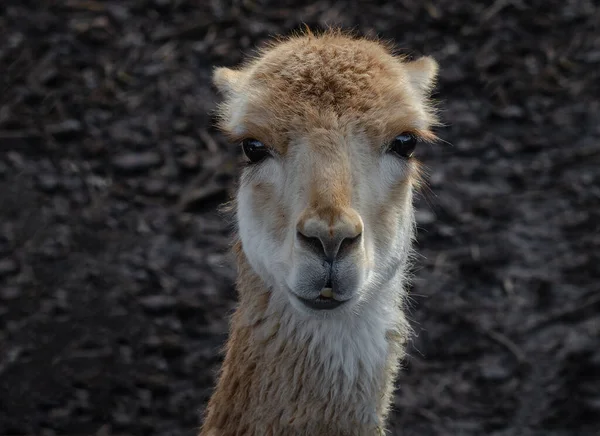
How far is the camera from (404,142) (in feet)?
13.0

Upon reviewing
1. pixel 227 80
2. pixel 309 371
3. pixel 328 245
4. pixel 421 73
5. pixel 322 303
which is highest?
pixel 421 73

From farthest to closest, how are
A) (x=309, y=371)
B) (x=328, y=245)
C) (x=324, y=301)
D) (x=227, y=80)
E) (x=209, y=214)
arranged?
(x=209, y=214) < (x=227, y=80) < (x=309, y=371) < (x=324, y=301) < (x=328, y=245)

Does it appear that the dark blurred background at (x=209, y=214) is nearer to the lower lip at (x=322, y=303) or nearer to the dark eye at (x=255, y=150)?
the dark eye at (x=255, y=150)

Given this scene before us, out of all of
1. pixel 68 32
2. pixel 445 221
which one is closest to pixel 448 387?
pixel 445 221

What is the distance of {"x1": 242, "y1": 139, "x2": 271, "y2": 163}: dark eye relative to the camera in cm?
388

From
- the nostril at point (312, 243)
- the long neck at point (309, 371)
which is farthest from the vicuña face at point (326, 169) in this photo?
the long neck at point (309, 371)

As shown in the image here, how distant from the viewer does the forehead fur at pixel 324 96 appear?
375cm

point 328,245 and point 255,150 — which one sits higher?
point 255,150

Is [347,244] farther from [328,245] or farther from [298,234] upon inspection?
[298,234]

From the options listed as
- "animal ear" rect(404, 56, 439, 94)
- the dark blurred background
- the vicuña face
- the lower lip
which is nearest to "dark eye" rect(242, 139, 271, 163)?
the vicuña face

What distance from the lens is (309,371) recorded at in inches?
153

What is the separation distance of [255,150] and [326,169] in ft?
1.50

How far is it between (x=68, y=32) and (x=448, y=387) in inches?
220

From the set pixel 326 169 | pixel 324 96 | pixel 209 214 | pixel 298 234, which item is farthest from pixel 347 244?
pixel 209 214
